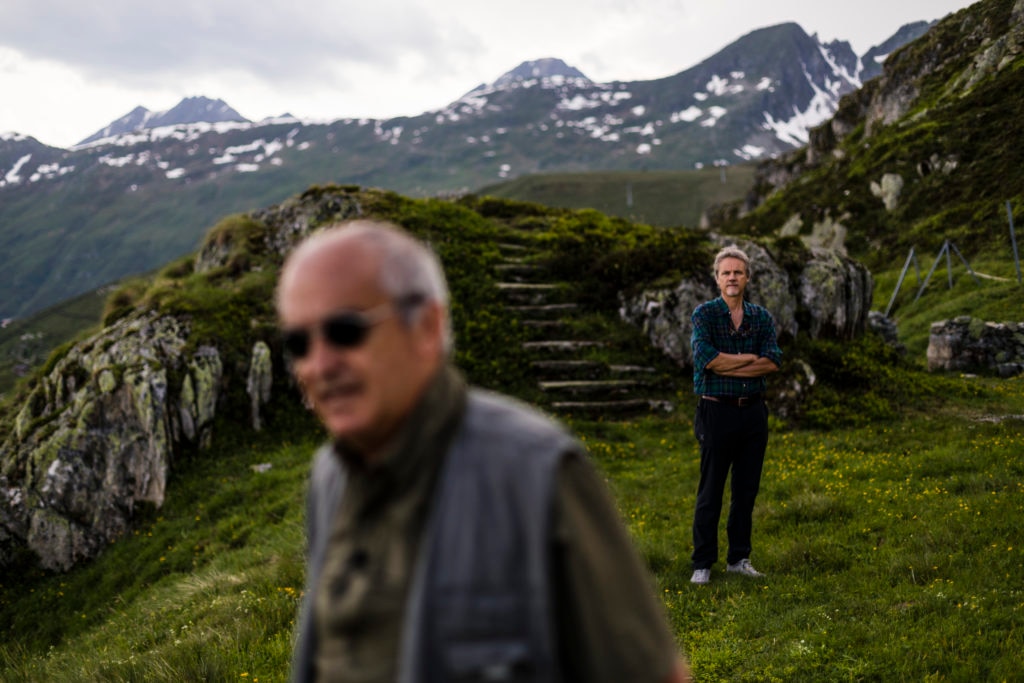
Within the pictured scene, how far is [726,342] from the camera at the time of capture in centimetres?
657

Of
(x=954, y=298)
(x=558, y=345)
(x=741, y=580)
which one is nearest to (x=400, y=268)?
(x=741, y=580)

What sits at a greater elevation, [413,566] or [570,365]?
[413,566]

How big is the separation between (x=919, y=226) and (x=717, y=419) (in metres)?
36.5

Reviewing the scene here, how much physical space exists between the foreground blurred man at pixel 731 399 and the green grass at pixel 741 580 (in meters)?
0.65

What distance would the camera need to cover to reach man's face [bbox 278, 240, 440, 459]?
166cm

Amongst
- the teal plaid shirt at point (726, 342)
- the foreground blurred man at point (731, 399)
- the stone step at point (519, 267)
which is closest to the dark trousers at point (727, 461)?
the foreground blurred man at point (731, 399)

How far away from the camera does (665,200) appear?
198 meters

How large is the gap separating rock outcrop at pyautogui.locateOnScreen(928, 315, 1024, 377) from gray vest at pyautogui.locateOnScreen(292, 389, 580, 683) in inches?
795

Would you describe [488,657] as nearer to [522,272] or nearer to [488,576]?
[488,576]

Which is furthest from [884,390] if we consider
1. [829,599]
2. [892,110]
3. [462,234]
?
[892,110]

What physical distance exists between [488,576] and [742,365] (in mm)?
5423

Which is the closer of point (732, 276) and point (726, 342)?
point (732, 276)

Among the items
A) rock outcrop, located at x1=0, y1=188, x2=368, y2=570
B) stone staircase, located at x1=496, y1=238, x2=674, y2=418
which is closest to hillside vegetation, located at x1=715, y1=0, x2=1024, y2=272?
stone staircase, located at x1=496, y1=238, x2=674, y2=418

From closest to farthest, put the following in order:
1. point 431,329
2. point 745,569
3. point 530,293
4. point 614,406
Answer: point 431,329, point 745,569, point 614,406, point 530,293
